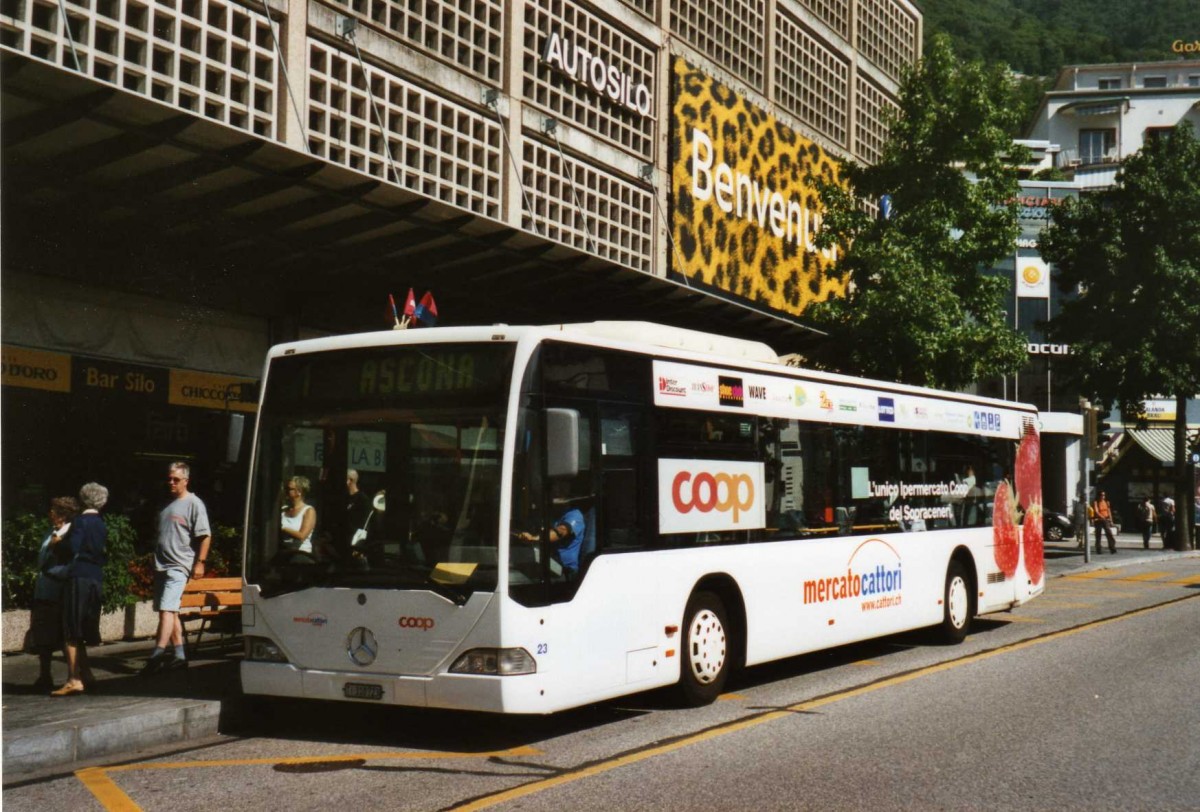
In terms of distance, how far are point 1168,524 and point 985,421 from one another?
29.0 m

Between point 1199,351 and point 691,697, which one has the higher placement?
point 1199,351

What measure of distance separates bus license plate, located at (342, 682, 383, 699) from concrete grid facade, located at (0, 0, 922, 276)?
5.75 meters

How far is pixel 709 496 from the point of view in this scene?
33.9ft

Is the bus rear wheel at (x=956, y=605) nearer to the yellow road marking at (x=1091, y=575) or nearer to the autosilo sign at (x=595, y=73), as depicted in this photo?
the autosilo sign at (x=595, y=73)

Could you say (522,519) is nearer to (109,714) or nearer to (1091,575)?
(109,714)

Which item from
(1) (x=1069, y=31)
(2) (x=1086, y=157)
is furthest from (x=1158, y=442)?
(1) (x=1069, y=31)

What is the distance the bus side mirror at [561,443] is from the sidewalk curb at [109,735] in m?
2.99

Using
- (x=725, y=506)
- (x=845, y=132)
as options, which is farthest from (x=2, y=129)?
(x=845, y=132)

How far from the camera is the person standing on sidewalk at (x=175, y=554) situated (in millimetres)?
11141

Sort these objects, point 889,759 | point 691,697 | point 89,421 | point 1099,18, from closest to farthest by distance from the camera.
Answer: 1. point 889,759
2. point 691,697
3. point 89,421
4. point 1099,18

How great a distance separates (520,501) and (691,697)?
2.55 m

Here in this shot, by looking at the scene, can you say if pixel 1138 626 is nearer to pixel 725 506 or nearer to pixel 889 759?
pixel 725 506

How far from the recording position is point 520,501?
833 cm

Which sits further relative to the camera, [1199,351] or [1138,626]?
[1199,351]
